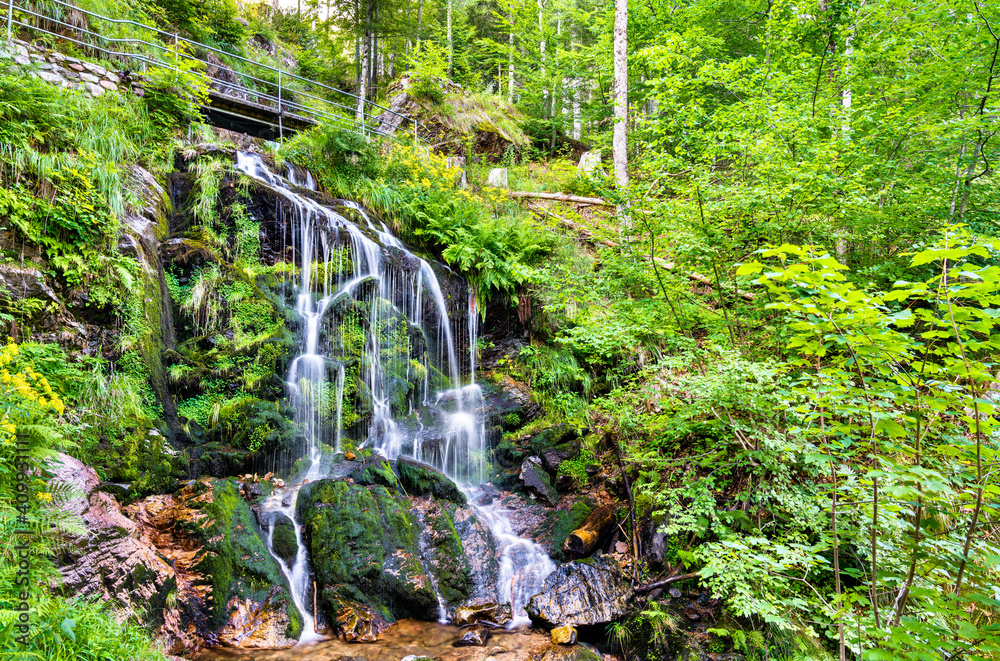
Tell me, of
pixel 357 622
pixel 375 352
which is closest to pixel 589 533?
pixel 357 622

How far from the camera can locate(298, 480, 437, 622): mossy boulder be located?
5141 mm

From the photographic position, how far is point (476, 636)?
483 cm

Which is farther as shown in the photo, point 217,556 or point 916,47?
point 916,47

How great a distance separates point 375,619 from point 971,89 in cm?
951

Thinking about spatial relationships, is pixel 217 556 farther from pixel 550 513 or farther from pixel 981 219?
pixel 981 219

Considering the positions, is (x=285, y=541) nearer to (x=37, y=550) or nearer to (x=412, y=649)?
(x=412, y=649)

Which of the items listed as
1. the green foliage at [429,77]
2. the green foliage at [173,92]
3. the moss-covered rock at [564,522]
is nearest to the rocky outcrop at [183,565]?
the moss-covered rock at [564,522]

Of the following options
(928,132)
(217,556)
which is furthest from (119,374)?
(928,132)

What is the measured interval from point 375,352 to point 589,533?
485 cm

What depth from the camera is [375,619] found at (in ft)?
16.2

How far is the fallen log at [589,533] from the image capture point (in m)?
5.86

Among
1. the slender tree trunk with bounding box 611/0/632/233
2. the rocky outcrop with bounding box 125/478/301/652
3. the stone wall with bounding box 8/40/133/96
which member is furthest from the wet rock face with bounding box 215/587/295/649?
the slender tree trunk with bounding box 611/0/632/233

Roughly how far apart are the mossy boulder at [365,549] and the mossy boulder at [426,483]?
0.61 meters

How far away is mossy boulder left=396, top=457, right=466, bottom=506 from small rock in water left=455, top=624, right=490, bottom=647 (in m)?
1.80
